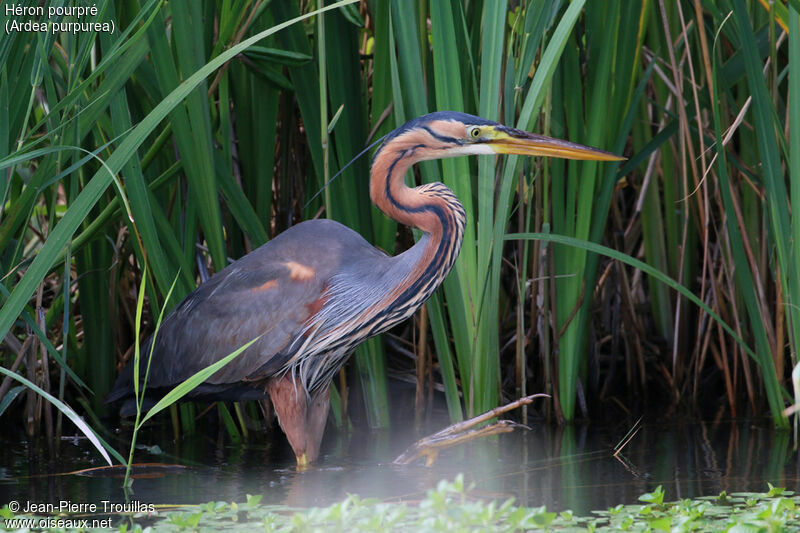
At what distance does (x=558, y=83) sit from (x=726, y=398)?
1.74 meters

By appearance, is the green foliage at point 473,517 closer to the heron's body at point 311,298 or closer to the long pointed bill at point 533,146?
the heron's body at point 311,298

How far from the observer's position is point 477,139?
315 cm

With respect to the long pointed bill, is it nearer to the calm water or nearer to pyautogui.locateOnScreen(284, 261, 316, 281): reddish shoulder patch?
pyautogui.locateOnScreen(284, 261, 316, 281): reddish shoulder patch

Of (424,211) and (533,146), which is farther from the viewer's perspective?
(424,211)

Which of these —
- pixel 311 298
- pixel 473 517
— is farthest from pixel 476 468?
pixel 473 517

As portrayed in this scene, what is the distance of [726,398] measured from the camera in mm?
4199

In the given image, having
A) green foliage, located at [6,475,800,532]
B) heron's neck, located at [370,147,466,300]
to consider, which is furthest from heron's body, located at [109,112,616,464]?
green foliage, located at [6,475,800,532]

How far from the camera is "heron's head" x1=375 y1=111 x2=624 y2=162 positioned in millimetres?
3105

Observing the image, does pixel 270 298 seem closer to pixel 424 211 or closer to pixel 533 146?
pixel 424 211

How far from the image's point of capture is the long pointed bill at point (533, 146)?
10.2ft

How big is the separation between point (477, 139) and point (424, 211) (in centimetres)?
34

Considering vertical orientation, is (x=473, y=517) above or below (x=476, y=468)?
above

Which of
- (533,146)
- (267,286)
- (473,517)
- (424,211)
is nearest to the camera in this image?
(473,517)

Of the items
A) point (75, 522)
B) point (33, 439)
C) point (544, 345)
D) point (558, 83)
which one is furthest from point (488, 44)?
point (33, 439)
